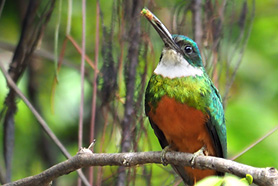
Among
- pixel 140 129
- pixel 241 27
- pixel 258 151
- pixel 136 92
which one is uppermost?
pixel 241 27

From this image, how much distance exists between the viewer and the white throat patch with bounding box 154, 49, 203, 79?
256 centimetres

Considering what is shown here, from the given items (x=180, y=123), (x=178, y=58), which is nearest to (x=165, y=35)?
(x=178, y=58)

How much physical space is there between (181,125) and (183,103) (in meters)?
0.10

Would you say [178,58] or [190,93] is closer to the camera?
[190,93]

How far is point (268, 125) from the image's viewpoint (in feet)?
12.1

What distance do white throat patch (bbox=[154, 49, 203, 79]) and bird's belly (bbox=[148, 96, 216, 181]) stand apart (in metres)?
0.15

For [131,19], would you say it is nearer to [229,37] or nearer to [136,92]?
[136,92]

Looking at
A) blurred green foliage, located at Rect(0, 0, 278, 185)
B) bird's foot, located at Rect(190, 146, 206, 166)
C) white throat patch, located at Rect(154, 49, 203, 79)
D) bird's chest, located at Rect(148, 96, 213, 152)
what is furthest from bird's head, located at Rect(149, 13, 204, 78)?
blurred green foliage, located at Rect(0, 0, 278, 185)

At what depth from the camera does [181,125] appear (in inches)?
96.7

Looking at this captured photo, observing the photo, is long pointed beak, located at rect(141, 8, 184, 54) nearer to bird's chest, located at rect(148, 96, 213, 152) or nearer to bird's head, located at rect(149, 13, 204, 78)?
bird's head, located at rect(149, 13, 204, 78)

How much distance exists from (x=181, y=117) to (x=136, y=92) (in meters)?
0.61

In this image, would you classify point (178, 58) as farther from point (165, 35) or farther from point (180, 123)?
point (180, 123)

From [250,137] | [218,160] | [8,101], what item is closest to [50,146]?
[8,101]

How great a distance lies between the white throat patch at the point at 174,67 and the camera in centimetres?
256
